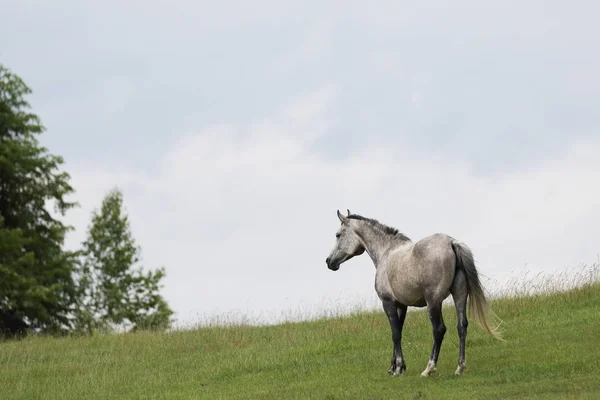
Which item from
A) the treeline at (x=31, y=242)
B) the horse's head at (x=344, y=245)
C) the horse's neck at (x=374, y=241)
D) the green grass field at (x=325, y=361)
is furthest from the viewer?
the treeline at (x=31, y=242)

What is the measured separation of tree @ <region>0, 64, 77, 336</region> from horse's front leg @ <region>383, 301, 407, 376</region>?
20.1 m

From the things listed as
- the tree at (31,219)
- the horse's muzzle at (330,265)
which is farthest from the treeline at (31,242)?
the horse's muzzle at (330,265)

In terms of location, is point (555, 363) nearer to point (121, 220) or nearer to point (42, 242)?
point (42, 242)

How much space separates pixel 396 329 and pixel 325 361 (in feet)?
11.4

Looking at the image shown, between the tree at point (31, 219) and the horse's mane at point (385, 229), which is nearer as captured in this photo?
the horse's mane at point (385, 229)

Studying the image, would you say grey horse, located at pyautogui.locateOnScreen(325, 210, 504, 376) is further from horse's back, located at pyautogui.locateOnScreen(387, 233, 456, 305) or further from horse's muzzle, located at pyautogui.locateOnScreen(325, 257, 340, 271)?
horse's muzzle, located at pyautogui.locateOnScreen(325, 257, 340, 271)

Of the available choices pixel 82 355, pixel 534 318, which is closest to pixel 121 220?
pixel 82 355

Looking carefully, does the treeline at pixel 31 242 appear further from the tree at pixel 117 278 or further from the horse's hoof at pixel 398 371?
the horse's hoof at pixel 398 371

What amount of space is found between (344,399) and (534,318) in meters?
8.56

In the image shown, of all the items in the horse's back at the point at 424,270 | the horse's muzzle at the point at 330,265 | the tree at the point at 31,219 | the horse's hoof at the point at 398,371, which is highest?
the tree at the point at 31,219

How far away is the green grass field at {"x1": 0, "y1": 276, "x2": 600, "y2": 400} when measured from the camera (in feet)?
41.5

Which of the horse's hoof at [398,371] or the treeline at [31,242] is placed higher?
the treeline at [31,242]

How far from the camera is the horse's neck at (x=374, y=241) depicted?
46.3 ft

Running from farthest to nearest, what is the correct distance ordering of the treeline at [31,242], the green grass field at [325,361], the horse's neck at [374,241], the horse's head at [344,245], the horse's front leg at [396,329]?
the treeline at [31,242] → the horse's head at [344,245] → the horse's neck at [374,241] → the horse's front leg at [396,329] → the green grass field at [325,361]
